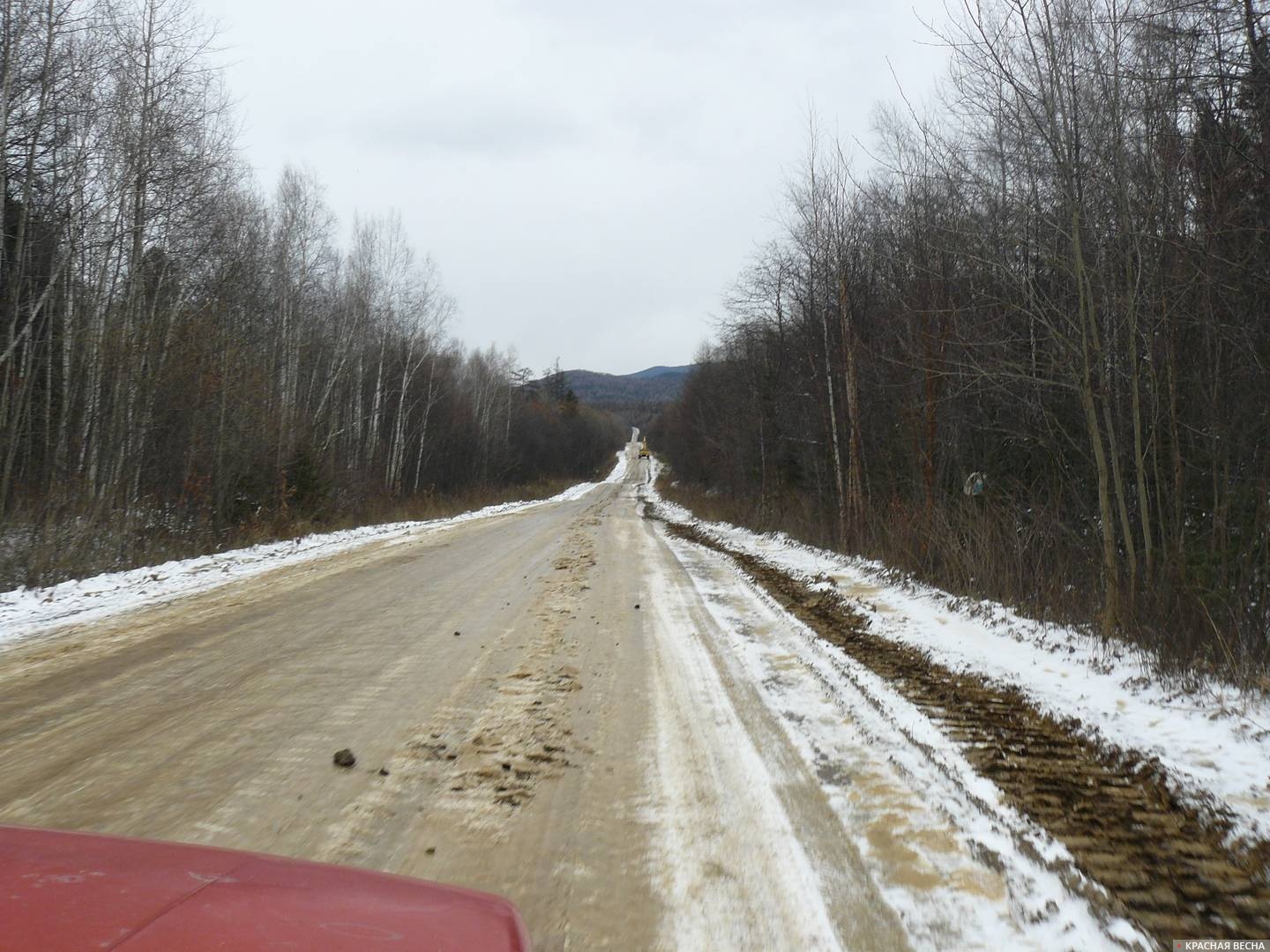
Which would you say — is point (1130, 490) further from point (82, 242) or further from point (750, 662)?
point (82, 242)

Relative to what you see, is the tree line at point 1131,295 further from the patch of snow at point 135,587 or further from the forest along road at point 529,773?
the patch of snow at point 135,587

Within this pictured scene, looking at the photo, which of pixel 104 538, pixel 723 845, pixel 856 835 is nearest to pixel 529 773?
pixel 723 845

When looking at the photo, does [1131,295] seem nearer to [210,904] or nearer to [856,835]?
[856,835]

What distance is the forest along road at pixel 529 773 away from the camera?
9.52 ft

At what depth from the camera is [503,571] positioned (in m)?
11.9

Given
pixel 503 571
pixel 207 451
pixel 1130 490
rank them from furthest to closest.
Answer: pixel 207 451 < pixel 503 571 < pixel 1130 490

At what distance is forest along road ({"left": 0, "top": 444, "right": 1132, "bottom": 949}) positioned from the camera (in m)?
2.90

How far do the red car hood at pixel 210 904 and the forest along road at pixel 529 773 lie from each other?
1044mm

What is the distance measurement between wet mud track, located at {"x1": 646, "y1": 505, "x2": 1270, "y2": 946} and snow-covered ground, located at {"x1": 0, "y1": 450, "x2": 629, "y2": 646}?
8.21 metres

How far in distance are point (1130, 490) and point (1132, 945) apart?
27.0 ft

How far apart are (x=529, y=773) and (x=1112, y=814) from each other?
9.60 ft

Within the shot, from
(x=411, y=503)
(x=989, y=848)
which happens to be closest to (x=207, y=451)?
(x=411, y=503)

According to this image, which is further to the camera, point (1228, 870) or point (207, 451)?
point (207, 451)

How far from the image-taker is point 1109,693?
568 cm
